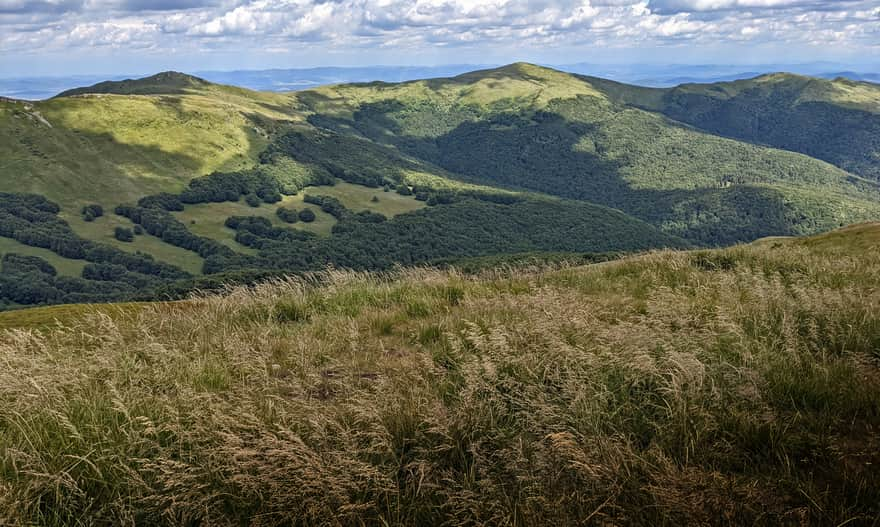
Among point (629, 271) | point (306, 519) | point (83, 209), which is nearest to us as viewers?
point (306, 519)

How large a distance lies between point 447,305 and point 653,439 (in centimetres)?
443

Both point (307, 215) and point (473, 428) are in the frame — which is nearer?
point (473, 428)

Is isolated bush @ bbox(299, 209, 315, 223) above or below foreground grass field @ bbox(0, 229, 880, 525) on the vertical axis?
below

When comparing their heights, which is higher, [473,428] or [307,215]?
[473,428]

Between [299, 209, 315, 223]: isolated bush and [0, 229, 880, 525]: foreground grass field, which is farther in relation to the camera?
[299, 209, 315, 223]: isolated bush

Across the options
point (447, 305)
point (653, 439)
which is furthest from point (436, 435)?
point (447, 305)

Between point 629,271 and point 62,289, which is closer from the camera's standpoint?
point 629,271

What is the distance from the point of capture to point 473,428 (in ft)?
12.8

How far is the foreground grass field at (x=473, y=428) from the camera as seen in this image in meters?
3.14

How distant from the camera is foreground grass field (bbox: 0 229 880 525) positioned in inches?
123

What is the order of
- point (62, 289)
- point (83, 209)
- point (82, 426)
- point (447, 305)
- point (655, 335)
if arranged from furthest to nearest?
point (83, 209)
point (62, 289)
point (447, 305)
point (655, 335)
point (82, 426)

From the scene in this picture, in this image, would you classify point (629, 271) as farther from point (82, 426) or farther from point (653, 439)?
point (82, 426)

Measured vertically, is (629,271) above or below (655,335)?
below

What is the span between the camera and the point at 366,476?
337 cm
